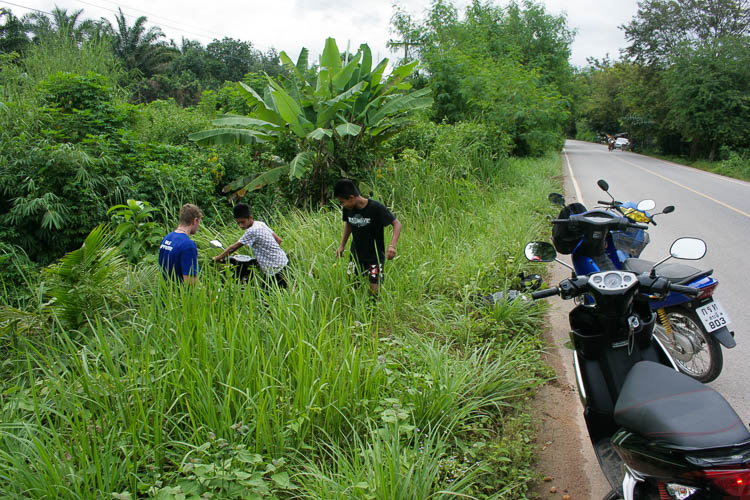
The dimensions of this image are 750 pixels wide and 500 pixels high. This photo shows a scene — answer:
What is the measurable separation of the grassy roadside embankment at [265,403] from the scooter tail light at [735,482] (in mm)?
1107

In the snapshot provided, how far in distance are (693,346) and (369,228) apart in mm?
3078

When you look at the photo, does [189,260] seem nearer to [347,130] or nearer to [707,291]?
[347,130]

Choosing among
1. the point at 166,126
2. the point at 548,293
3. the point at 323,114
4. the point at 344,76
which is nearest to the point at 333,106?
the point at 323,114

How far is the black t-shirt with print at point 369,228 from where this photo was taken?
15.8 ft

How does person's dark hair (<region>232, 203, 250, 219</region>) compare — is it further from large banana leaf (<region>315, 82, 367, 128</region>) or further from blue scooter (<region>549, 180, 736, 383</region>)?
blue scooter (<region>549, 180, 736, 383</region>)

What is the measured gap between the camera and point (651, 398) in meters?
1.86

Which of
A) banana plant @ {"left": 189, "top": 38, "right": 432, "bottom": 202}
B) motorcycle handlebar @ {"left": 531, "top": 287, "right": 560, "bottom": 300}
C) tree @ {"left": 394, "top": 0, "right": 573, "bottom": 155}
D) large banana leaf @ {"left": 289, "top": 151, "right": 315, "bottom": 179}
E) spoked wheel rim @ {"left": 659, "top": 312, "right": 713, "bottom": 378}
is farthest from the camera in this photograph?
tree @ {"left": 394, "top": 0, "right": 573, "bottom": 155}

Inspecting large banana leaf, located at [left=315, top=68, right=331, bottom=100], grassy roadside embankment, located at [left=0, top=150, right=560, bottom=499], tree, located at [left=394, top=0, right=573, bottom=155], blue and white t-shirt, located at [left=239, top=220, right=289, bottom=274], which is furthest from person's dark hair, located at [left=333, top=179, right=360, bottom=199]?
tree, located at [left=394, top=0, right=573, bottom=155]

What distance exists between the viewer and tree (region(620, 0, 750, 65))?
2973cm

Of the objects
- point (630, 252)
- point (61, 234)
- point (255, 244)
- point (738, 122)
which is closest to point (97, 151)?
point (61, 234)

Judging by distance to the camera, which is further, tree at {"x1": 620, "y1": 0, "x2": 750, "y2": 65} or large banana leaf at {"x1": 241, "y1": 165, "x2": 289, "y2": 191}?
tree at {"x1": 620, "y1": 0, "x2": 750, "y2": 65}

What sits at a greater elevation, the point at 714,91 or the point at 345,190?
the point at 714,91

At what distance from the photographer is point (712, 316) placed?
338cm

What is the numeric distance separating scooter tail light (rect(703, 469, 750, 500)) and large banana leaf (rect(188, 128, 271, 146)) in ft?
26.5
